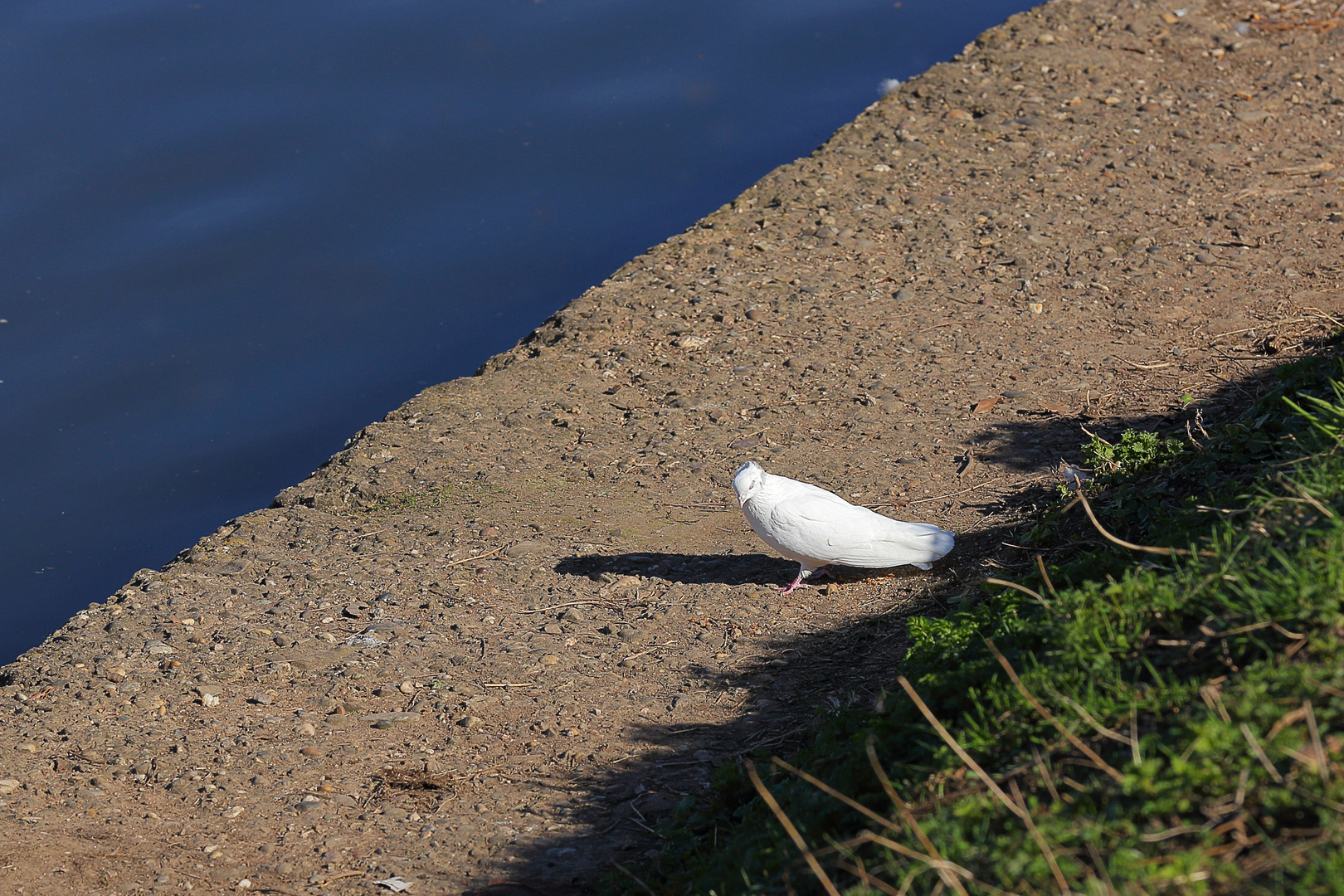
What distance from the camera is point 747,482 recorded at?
4.77m

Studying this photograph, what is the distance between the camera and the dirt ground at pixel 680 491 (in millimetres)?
3826

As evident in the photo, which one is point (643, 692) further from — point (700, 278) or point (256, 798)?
point (700, 278)

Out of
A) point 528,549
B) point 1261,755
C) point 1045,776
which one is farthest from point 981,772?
point 528,549

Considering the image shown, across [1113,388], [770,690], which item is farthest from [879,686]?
[1113,388]

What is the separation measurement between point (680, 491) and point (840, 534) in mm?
1345

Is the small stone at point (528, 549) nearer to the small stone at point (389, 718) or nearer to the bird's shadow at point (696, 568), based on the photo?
the bird's shadow at point (696, 568)

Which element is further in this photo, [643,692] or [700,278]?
[700,278]

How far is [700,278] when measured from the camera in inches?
307

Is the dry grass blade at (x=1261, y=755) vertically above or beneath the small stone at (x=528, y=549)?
above

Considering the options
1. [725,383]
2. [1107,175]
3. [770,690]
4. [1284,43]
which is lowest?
[770,690]

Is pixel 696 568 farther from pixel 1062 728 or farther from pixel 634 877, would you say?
pixel 1062 728

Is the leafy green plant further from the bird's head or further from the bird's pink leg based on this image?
the bird's head

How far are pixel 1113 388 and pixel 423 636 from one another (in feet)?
12.2

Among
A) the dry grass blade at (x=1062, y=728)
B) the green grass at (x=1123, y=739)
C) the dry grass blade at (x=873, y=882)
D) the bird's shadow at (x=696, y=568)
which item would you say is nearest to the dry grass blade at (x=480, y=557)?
the bird's shadow at (x=696, y=568)
